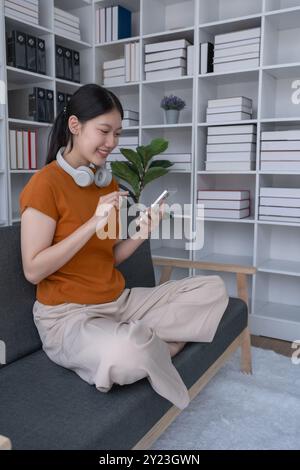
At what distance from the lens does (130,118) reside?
3.12 meters

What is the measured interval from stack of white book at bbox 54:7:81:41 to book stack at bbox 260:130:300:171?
150cm

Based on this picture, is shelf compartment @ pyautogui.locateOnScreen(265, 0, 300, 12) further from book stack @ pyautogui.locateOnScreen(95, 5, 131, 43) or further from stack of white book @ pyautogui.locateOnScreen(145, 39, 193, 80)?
book stack @ pyautogui.locateOnScreen(95, 5, 131, 43)

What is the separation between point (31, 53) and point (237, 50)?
1.27 m

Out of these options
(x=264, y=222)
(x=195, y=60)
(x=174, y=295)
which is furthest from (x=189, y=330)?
(x=195, y=60)

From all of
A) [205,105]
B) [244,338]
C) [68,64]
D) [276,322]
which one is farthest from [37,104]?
[276,322]

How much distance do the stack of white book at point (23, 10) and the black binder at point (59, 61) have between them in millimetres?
244

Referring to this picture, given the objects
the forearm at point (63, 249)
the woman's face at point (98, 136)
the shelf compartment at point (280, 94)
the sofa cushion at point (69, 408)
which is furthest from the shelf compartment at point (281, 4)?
the sofa cushion at point (69, 408)

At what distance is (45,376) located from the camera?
130 cm

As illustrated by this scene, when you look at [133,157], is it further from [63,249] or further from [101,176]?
[63,249]

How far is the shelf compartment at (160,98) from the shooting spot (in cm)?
307

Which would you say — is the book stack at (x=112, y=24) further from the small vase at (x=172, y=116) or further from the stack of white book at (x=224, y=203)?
the stack of white book at (x=224, y=203)
